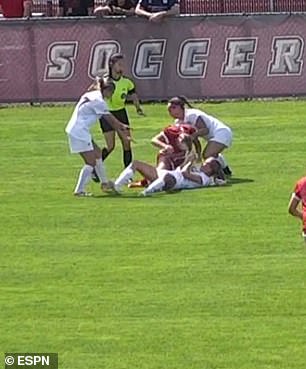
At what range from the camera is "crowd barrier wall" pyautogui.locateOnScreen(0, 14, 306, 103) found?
2966 cm

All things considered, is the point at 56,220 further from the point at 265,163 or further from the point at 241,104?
the point at 241,104

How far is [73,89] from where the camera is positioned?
30.4m

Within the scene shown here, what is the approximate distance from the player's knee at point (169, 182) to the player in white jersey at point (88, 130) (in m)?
0.80

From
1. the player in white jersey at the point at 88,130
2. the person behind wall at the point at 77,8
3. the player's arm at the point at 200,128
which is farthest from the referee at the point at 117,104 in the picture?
the person behind wall at the point at 77,8

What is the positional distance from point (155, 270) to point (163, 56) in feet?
52.8

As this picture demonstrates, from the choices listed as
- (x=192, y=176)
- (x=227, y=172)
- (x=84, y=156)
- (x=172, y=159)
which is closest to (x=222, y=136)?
(x=227, y=172)

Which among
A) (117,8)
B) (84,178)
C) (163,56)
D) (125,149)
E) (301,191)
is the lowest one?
(163,56)

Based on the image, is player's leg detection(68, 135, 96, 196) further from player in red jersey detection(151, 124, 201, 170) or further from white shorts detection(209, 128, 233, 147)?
white shorts detection(209, 128, 233, 147)

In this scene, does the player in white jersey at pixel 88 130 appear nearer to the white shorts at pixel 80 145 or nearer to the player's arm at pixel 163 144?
the white shorts at pixel 80 145

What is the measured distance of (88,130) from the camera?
20078 millimetres

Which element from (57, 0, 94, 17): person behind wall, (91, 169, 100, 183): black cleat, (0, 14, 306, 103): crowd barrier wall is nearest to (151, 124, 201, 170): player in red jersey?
(91, 169, 100, 183): black cleat

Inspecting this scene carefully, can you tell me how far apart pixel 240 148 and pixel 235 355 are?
43.1ft

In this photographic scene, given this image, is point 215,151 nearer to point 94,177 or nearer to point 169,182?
point 169,182

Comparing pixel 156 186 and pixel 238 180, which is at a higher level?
pixel 156 186
